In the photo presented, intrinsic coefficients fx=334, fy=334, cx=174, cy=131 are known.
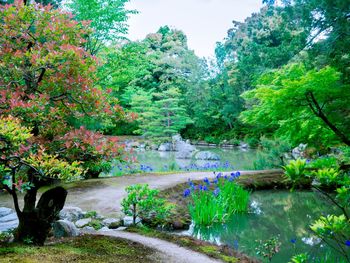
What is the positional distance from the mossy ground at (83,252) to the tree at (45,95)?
0.95 ft

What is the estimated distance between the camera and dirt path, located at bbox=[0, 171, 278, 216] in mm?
6059

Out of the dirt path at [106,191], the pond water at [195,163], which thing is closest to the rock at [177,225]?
the dirt path at [106,191]

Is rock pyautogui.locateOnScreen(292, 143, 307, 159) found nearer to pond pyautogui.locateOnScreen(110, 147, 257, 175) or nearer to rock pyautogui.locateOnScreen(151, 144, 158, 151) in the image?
pond pyautogui.locateOnScreen(110, 147, 257, 175)

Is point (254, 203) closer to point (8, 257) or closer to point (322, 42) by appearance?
point (322, 42)

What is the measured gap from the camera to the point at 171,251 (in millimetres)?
3668

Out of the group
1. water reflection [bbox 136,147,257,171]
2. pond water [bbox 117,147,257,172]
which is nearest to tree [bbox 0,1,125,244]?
pond water [bbox 117,147,257,172]

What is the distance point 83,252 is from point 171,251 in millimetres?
1006

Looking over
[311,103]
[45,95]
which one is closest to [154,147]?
[311,103]

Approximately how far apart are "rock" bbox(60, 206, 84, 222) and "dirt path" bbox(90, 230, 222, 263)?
4.10ft

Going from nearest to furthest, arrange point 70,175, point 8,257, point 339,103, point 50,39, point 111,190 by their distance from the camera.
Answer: point 70,175 → point 8,257 → point 50,39 → point 339,103 → point 111,190

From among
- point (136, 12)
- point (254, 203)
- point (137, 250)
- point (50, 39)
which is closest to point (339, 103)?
point (254, 203)

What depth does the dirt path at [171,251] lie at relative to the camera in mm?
3416

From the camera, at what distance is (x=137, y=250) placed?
349 centimetres

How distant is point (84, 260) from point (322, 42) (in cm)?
562
